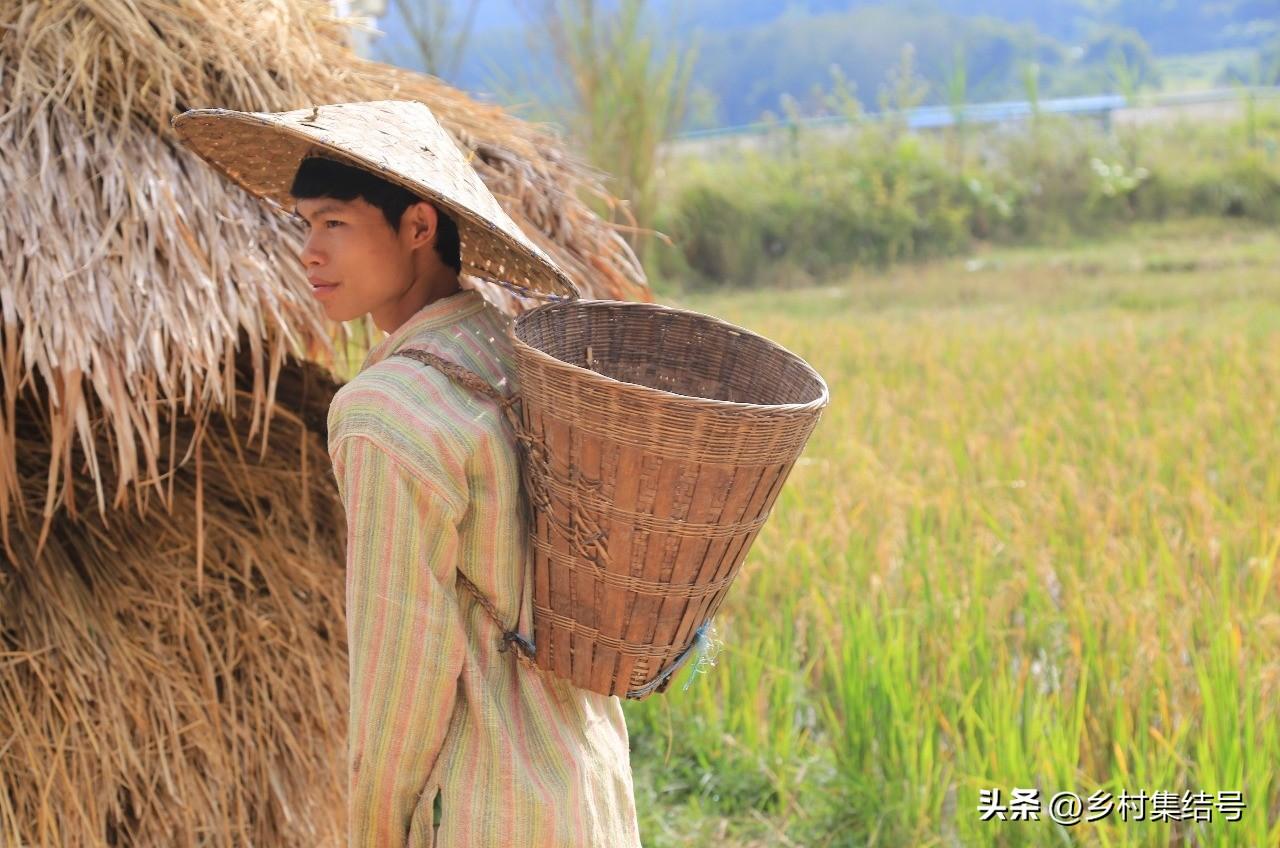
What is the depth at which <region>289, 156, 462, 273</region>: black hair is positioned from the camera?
1.28m

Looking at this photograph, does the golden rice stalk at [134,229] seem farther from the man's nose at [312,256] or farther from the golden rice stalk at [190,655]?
the man's nose at [312,256]

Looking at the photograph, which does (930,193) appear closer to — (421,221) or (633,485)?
(421,221)

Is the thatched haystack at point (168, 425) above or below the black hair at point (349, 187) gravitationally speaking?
below

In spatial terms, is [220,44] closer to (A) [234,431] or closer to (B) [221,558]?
(A) [234,431]

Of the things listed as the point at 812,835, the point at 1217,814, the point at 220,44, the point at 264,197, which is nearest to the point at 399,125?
the point at 264,197

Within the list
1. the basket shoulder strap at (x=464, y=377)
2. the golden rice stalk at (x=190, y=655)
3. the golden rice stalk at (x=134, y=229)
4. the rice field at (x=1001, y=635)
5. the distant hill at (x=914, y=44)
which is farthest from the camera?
the distant hill at (x=914, y=44)

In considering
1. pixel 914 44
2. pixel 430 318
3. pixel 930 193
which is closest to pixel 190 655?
pixel 430 318

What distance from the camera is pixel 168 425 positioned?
2.34m

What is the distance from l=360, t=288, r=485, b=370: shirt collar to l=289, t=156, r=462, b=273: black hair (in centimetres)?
8

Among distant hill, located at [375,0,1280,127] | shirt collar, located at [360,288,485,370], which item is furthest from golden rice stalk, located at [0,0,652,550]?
distant hill, located at [375,0,1280,127]

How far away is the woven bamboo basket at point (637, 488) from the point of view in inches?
44.1

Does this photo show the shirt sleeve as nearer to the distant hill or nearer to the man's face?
the man's face

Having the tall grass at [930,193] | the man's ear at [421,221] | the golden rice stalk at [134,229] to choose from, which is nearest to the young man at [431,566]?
the man's ear at [421,221]

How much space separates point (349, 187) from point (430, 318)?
149 mm
